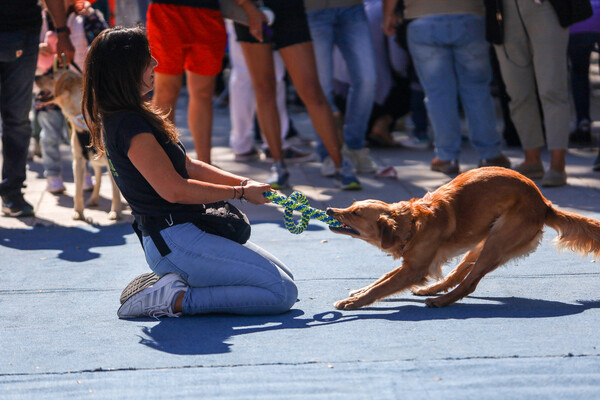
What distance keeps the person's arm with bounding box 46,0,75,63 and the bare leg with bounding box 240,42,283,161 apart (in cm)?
131

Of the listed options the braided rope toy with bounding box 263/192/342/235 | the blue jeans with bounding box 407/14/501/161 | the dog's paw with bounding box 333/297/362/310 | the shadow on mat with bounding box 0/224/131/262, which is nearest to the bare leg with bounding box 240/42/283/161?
the blue jeans with bounding box 407/14/501/161

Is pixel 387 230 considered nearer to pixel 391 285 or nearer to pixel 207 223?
pixel 391 285

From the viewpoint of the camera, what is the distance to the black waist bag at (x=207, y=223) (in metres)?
3.69

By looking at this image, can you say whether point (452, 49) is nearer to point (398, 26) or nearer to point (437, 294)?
point (398, 26)

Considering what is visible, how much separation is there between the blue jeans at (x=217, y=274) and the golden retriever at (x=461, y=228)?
0.35 meters

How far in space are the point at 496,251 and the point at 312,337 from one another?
99 cm

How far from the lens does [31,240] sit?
17.8ft

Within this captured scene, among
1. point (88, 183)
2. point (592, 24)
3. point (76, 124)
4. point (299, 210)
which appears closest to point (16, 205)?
point (76, 124)

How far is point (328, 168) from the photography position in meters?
7.11

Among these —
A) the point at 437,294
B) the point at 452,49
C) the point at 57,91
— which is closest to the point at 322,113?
the point at 452,49

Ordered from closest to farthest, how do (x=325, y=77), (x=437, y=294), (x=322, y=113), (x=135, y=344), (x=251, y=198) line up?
1. (x=135, y=344)
2. (x=251, y=198)
3. (x=437, y=294)
4. (x=322, y=113)
5. (x=325, y=77)

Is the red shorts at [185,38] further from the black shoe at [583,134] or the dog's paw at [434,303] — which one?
the black shoe at [583,134]

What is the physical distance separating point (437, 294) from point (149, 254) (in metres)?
1.45

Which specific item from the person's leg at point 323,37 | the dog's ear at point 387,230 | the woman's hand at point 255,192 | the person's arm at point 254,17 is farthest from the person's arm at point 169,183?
the person's leg at point 323,37
